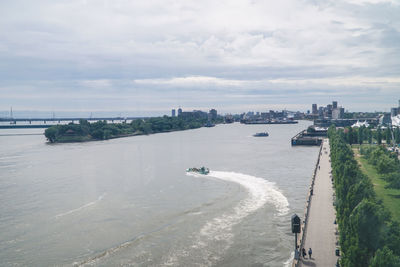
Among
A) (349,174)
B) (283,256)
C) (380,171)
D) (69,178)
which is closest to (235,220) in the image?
(283,256)

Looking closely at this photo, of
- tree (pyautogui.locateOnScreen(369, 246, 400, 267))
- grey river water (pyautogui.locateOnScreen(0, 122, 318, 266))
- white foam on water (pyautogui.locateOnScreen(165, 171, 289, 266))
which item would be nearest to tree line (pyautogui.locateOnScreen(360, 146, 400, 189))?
grey river water (pyautogui.locateOnScreen(0, 122, 318, 266))

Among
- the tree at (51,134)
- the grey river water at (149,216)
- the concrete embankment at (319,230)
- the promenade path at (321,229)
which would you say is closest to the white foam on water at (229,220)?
the grey river water at (149,216)

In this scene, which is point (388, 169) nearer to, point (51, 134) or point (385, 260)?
point (385, 260)

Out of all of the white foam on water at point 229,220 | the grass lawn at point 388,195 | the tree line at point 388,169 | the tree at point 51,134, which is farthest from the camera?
the tree at point 51,134

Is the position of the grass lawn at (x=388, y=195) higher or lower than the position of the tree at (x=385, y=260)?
lower

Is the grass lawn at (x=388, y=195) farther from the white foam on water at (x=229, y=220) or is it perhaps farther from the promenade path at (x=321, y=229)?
the white foam on water at (x=229, y=220)

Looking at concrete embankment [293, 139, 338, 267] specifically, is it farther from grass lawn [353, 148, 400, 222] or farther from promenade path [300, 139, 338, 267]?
grass lawn [353, 148, 400, 222]

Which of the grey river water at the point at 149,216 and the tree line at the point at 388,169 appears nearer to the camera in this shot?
the grey river water at the point at 149,216

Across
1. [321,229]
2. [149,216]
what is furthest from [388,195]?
[149,216]
